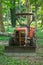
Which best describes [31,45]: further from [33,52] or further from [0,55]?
[0,55]

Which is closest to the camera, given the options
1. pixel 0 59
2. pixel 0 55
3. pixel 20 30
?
pixel 0 59

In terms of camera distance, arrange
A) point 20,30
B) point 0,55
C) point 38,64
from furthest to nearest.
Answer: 1. point 20,30
2. point 0,55
3. point 38,64

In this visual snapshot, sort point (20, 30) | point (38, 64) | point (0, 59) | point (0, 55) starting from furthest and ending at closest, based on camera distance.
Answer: point (20, 30) → point (0, 55) → point (0, 59) → point (38, 64)

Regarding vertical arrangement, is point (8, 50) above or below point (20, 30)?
below

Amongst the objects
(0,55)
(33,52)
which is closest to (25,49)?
(33,52)

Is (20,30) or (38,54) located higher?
(20,30)

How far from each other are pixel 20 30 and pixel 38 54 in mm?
1237

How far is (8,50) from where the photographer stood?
9609mm

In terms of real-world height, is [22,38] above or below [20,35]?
below

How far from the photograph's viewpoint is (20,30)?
1015 cm

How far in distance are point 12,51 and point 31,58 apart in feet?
3.22

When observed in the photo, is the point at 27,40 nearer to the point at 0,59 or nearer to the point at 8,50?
the point at 8,50

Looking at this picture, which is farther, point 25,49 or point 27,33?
point 27,33

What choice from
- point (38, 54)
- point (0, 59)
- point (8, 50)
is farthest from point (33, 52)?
point (0, 59)
